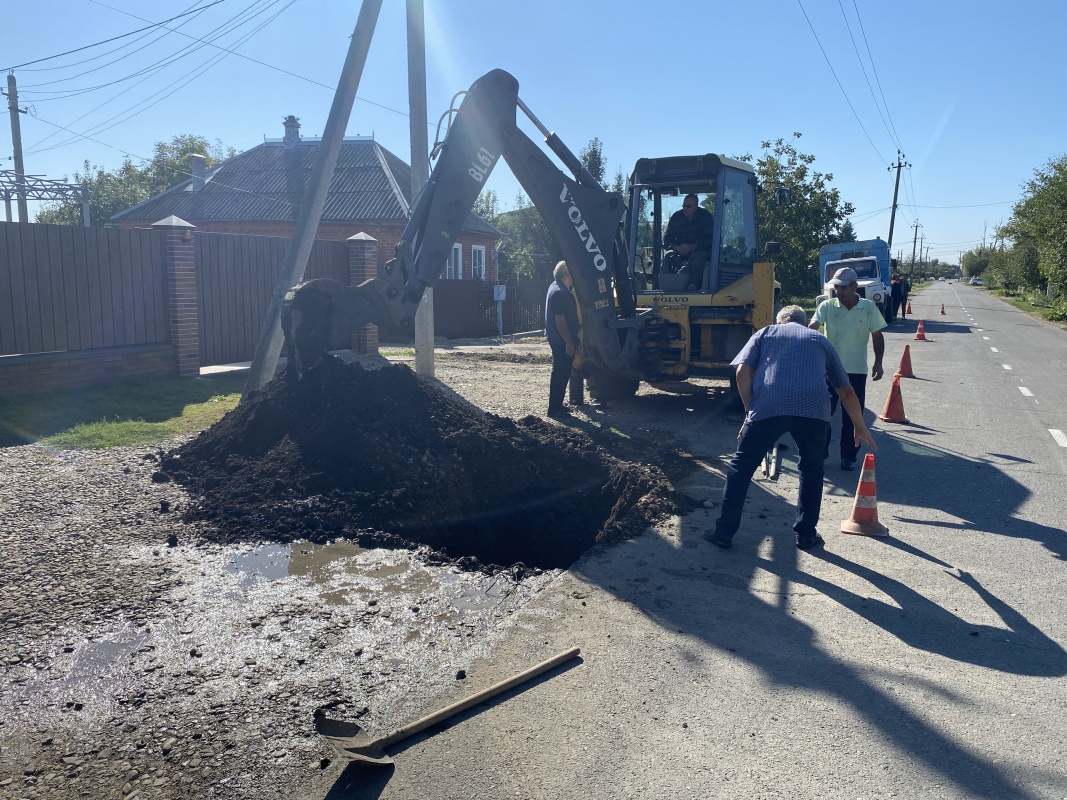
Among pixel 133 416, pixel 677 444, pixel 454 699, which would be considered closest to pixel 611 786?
pixel 454 699

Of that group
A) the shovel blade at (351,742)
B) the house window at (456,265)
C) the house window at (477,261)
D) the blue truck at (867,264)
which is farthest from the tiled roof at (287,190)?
the shovel blade at (351,742)

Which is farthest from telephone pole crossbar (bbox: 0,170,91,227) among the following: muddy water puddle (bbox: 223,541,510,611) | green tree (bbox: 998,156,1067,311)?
green tree (bbox: 998,156,1067,311)

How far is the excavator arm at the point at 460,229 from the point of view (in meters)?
7.64

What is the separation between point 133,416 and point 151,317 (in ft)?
10.5

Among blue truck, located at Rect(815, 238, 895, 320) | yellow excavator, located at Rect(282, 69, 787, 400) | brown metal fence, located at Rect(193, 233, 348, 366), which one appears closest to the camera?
yellow excavator, located at Rect(282, 69, 787, 400)

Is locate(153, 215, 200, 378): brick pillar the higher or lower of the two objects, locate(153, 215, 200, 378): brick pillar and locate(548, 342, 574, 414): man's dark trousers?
the higher

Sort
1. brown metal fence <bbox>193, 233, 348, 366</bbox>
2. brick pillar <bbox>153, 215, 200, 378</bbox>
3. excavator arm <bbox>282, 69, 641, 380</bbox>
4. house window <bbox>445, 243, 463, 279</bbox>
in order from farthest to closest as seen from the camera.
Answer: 1. house window <bbox>445, 243, 463, 279</bbox>
2. brown metal fence <bbox>193, 233, 348, 366</bbox>
3. brick pillar <bbox>153, 215, 200, 378</bbox>
4. excavator arm <bbox>282, 69, 641, 380</bbox>

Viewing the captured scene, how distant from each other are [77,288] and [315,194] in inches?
157

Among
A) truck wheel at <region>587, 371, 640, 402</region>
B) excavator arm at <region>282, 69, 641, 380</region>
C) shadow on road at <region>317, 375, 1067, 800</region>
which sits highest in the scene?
excavator arm at <region>282, 69, 641, 380</region>

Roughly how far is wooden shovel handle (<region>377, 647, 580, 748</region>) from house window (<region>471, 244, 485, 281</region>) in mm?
29321

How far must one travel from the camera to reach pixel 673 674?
3.99 m

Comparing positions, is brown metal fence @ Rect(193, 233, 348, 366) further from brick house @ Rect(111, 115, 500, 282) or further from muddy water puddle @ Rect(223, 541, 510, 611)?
brick house @ Rect(111, 115, 500, 282)

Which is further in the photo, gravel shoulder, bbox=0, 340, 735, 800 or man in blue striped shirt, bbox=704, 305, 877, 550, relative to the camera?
man in blue striped shirt, bbox=704, 305, 877, 550

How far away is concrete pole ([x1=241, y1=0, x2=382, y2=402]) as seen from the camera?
34.0 feet
